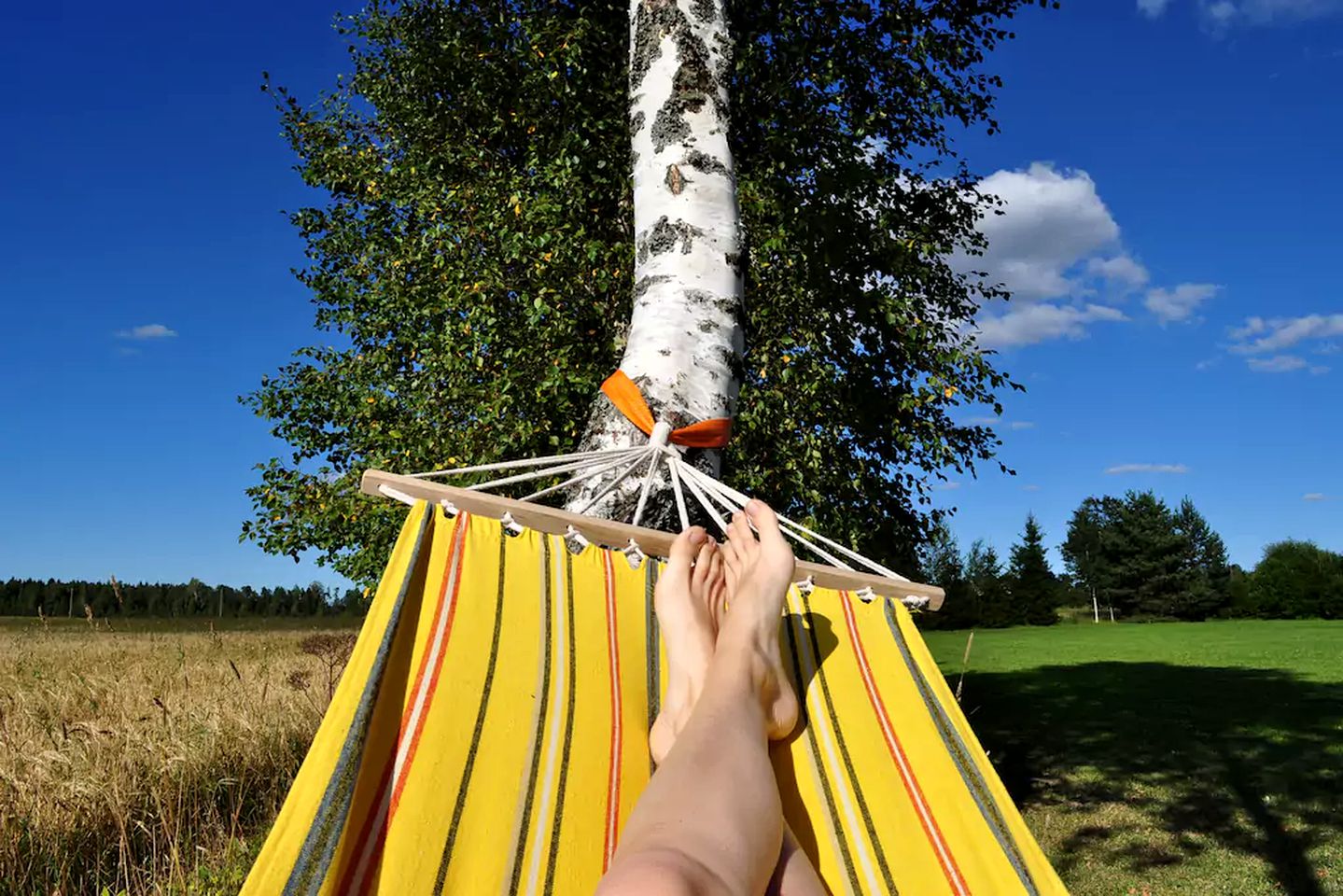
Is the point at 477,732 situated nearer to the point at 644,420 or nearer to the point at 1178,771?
the point at 644,420

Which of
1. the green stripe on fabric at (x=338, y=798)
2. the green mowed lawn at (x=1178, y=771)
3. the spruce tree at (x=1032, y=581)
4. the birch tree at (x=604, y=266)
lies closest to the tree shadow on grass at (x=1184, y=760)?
the green mowed lawn at (x=1178, y=771)

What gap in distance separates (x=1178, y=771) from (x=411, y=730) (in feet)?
22.5

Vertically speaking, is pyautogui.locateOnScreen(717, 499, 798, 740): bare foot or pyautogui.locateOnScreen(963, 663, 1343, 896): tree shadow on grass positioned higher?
pyautogui.locateOnScreen(717, 499, 798, 740): bare foot

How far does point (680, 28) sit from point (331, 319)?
5069 millimetres

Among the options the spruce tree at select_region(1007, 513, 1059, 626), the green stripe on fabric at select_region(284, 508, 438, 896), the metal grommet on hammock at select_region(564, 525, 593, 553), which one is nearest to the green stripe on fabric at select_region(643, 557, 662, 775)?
the metal grommet on hammock at select_region(564, 525, 593, 553)

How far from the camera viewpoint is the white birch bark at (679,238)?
2662 mm

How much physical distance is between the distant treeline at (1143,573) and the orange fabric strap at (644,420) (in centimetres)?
3079

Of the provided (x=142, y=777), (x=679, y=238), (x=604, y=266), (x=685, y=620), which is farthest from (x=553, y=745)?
(x=604, y=266)

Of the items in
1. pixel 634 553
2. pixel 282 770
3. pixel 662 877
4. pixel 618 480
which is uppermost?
pixel 618 480

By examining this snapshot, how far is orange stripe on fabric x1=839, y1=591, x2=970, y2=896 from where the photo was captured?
150cm

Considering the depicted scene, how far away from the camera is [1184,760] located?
22.8 feet

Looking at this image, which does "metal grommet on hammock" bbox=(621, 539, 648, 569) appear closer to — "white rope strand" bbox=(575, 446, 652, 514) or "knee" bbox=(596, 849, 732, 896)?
"white rope strand" bbox=(575, 446, 652, 514)

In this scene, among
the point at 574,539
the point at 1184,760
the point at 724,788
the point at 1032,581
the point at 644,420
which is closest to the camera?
the point at 724,788

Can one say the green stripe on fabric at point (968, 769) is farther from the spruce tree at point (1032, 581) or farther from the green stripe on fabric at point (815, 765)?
the spruce tree at point (1032, 581)
